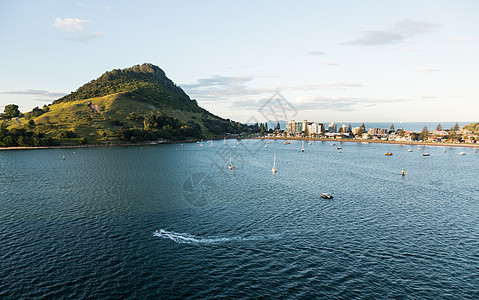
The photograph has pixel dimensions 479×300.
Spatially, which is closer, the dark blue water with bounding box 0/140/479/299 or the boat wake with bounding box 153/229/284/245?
the dark blue water with bounding box 0/140/479/299

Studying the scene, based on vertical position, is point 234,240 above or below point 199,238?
below

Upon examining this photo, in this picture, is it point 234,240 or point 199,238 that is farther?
point 199,238

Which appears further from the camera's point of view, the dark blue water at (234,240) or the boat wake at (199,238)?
the boat wake at (199,238)

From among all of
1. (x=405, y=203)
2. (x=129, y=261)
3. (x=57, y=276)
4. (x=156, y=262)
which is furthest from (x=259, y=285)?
(x=405, y=203)
